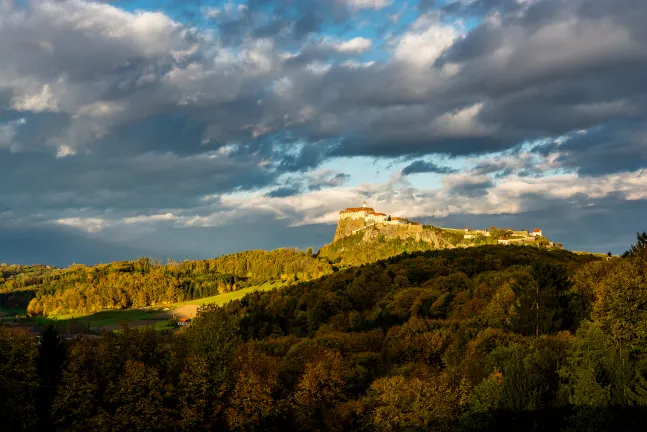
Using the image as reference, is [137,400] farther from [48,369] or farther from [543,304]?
[543,304]

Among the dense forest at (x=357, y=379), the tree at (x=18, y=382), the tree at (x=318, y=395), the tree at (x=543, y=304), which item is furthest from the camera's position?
the tree at (x=543, y=304)

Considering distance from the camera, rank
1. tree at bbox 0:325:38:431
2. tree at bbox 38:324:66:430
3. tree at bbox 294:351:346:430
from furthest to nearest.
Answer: tree at bbox 294:351:346:430
tree at bbox 38:324:66:430
tree at bbox 0:325:38:431

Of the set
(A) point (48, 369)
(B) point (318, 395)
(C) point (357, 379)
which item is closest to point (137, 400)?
(A) point (48, 369)

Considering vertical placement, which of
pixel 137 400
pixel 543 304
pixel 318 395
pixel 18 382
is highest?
pixel 543 304

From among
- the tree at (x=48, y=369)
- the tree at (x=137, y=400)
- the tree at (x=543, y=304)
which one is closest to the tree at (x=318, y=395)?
the tree at (x=137, y=400)

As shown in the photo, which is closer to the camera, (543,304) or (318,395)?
(318,395)

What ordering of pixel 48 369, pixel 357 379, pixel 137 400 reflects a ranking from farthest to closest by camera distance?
pixel 357 379, pixel 48 369, pixel 137 400

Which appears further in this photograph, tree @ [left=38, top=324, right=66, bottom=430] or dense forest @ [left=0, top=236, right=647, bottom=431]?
tree @ [left=38, top=324, right=66, bottom=430]

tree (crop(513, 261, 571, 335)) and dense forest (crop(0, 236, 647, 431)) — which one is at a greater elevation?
tree (crop(513, 261, 571, 335))

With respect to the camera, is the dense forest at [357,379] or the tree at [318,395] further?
the tree at [318,395]

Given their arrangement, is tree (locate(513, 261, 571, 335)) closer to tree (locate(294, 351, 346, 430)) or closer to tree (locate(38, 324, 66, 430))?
tree (locate(294, 351, 346, 430))

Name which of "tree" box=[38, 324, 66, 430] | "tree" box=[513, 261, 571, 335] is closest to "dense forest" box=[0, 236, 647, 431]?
"tree" box=[38, 324, 66, 430]

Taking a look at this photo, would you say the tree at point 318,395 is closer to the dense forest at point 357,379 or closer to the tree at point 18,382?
the dense forest at point 357,379

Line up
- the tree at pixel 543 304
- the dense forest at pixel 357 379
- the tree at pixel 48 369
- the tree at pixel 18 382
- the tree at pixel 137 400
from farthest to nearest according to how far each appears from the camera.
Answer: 1. the tree at pixel 543 304
2. the tree at pixel 48 369
3. the tree at pixel 137 400
4. the tree at pixel 18 382
5. the dense forest at pixel 357 379
